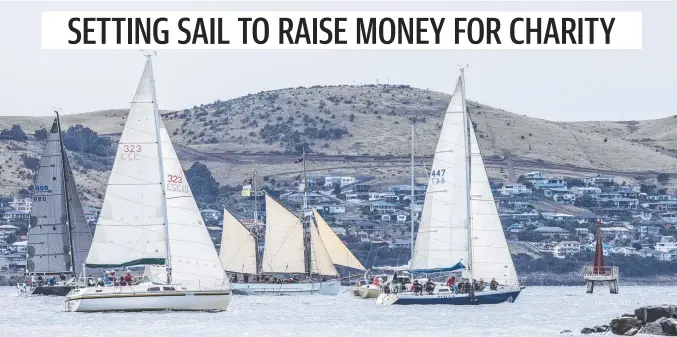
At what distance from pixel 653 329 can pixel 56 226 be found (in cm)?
5658

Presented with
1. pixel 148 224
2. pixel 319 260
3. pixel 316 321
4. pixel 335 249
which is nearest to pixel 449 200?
pixel 316 321

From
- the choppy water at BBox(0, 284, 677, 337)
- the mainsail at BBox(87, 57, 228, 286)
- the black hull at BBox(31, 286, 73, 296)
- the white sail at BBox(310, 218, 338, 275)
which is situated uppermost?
the mainsail at BBox(87, 57, 228, 286)

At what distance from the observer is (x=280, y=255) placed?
119500mm

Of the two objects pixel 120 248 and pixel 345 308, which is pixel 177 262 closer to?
pixel 120 248

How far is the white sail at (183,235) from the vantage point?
7394 centimetres

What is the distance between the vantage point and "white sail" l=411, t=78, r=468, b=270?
87.2m

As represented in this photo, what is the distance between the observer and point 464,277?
8844 centimetres

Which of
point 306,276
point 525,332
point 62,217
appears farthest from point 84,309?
point 306,276

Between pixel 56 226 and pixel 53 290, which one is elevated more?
pixel 56 226

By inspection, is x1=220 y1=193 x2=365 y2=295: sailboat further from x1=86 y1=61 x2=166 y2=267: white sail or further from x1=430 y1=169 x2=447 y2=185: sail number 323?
x1=86 y1=61 x2=166 y2=267: white sail

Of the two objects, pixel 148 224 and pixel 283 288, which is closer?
pixel 148 224

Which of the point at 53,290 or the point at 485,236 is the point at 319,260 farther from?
the point at 485,236

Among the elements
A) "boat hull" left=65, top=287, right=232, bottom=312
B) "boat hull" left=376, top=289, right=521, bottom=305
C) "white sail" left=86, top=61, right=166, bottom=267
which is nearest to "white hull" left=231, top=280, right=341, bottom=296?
"boat hull" left=376, top=289, right=521, bottom=305

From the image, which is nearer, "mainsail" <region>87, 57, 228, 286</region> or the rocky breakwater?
the rocky breakwater
